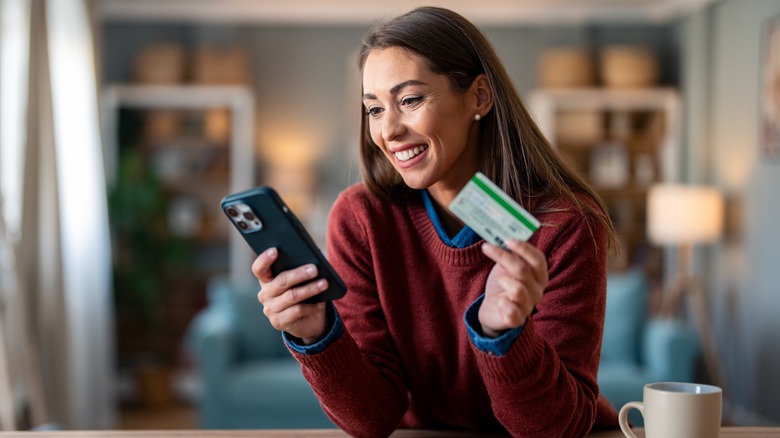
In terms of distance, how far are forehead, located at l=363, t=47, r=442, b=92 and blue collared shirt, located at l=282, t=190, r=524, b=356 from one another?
24 centimetres

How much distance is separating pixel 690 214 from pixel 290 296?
15.1ft

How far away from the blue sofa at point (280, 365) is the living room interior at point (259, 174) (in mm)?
10

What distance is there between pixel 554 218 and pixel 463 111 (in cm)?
21

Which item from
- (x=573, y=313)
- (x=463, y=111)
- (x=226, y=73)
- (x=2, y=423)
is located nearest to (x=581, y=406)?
(x=573, y=313)

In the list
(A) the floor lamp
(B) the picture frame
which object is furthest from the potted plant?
(B) the picture frame

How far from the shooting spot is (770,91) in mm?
5035

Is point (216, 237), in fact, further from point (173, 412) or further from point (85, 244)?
point (85, 244)

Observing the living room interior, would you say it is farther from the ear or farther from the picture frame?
the ear

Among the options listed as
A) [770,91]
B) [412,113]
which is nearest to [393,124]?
[412,113]

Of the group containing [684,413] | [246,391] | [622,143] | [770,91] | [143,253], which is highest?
[770,91]

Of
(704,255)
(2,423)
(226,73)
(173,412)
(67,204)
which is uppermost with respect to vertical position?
(226,73)

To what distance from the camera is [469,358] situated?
1436 millimetres

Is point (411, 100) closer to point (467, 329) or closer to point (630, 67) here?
point (467, 329)

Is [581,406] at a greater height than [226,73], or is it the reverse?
[226,73]
